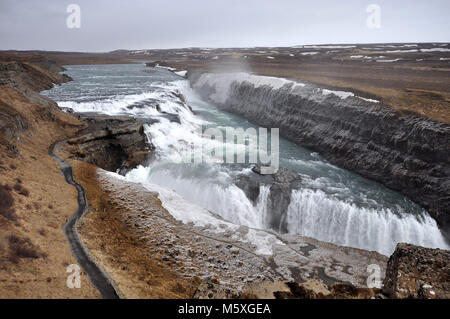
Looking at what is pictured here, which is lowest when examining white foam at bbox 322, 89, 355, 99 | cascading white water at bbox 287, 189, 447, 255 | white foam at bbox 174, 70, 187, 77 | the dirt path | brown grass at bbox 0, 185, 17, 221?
cascading white water at bbox 287, 189, 447, 255

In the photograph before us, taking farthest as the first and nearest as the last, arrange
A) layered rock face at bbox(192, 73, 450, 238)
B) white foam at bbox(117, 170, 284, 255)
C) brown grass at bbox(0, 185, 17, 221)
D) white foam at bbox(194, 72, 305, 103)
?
white foam at bbox(194, 72, 305, 103) → layered rock face at bbox(192, 73, 450, 238) → white foam at bbox(117, 170, 284, 255) → brown grass at bbox(0, 185, 17, 221)

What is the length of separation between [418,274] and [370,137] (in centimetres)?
1785

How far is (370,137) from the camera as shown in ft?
76.6

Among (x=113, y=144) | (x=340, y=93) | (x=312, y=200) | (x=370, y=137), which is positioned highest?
(x=340, y=93)

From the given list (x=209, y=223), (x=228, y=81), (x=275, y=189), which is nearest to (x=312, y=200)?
(x=275, y=189)

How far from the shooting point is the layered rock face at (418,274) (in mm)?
7093

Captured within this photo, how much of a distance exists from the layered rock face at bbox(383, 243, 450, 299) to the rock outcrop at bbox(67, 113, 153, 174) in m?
17.5

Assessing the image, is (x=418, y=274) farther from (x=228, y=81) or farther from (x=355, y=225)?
(x=228, y=81)

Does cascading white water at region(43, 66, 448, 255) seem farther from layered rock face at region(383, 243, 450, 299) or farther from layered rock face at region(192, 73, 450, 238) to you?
layered rock face at region(383, 243, 450, 299)

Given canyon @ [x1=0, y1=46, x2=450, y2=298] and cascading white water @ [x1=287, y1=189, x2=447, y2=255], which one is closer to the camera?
canyon @ [x1=0, y1=46, x2=450, y2=298]

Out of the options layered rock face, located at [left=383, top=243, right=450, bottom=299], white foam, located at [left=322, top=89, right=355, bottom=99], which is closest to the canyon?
layered rock face, located at [left=383, top=243, right=450, bottom=299]

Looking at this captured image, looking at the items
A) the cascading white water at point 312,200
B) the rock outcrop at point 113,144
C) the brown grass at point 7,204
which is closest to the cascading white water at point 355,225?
the cascading white water at point 312,200

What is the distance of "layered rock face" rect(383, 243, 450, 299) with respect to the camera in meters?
7.09

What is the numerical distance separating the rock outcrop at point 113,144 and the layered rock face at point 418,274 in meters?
17.5
